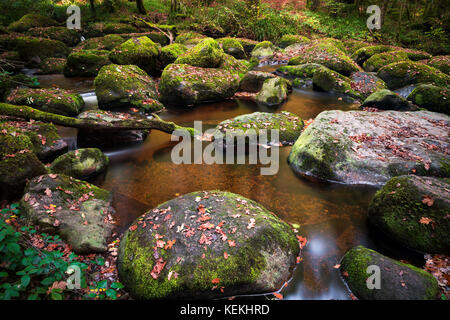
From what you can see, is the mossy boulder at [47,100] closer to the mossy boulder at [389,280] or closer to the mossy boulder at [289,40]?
the mossy boulder at [389,280]

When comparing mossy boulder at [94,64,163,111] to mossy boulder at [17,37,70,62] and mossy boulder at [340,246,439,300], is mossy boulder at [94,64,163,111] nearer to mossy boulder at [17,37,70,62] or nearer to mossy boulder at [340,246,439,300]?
mossy boulder at [17,37,70,62]

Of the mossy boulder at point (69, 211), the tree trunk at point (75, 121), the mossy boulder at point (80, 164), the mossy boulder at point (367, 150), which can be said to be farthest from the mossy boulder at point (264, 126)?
the mossy boulder at point (69, 211)

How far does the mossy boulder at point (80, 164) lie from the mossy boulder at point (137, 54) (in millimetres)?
6630

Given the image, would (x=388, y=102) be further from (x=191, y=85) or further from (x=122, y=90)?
(x=122, y=90)

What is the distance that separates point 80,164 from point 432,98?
11887 millimetres

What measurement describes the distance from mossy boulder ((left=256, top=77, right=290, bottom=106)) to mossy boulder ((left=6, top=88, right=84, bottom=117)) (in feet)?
23.9

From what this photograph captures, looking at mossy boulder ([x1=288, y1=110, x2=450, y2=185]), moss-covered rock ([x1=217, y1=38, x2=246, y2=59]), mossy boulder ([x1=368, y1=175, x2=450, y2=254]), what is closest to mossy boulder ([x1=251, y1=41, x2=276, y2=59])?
moss-covered rock ([x1=217, y1=38, x2=246, y2=59])

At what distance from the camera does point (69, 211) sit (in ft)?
14.2

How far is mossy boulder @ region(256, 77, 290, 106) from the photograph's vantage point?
1104 centimetres

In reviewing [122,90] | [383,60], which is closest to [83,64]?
[122,90]

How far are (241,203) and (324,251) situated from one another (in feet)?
5.25

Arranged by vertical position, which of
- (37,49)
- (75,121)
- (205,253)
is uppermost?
(37,49)

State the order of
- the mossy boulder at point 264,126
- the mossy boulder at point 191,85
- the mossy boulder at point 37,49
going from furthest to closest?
1. the mossy boulder at point 37,49
2. the mossy boulder at point 191,85
3. the mossy boulder at point 264,126

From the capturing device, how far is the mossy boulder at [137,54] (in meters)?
11.3
